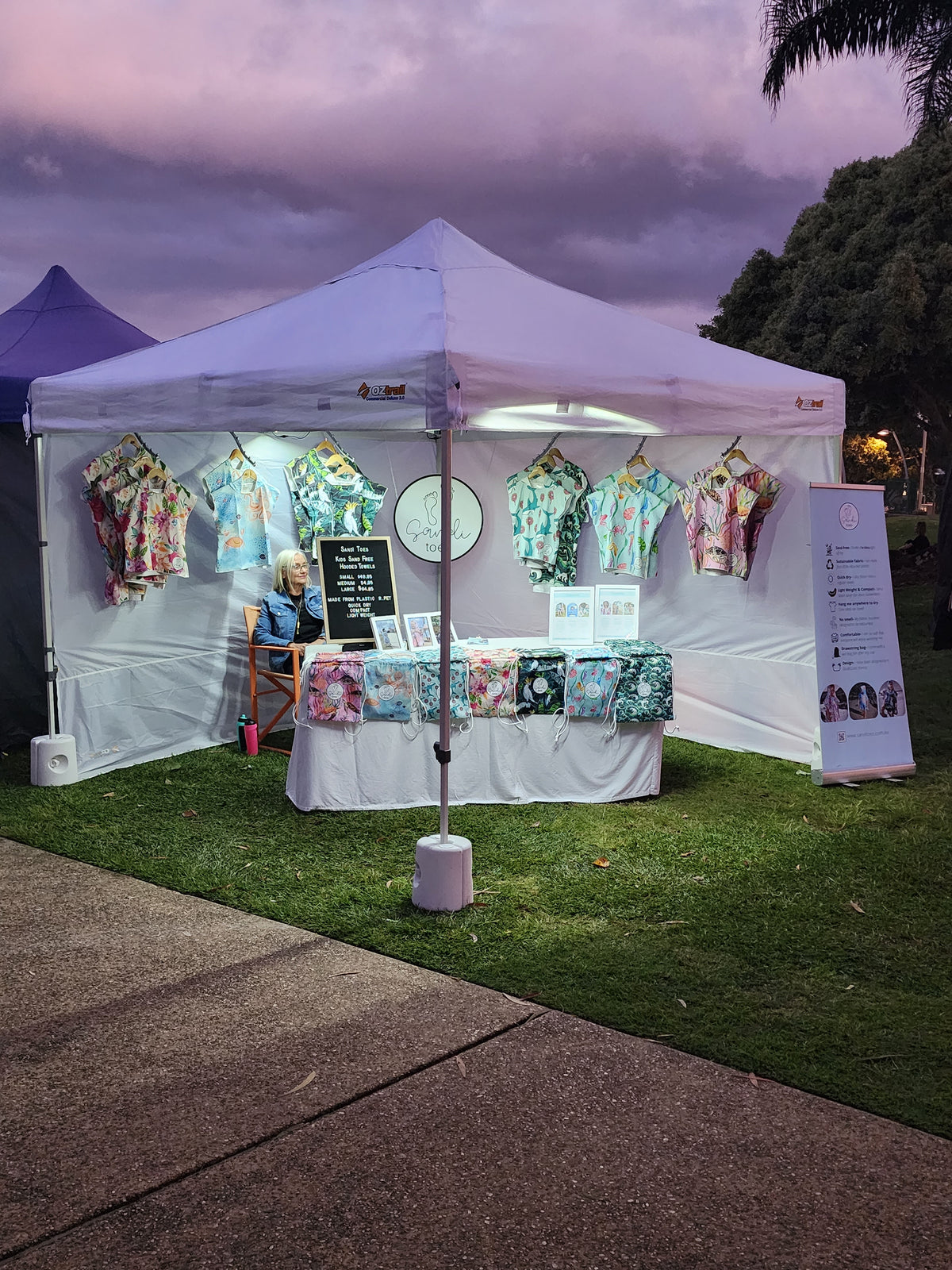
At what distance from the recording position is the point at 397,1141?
271 centimetres

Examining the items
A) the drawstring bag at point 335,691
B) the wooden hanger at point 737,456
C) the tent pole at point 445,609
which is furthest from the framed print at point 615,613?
the tent pole at point 445,609

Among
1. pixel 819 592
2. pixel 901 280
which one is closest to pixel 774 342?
pixel 901 280

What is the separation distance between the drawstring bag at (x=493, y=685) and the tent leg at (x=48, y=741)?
6.99ft

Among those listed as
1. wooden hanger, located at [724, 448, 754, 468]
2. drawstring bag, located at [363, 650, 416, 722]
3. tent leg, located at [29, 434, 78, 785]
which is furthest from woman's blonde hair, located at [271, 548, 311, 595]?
wooden hanger, located at [724, 448, 754, 468]

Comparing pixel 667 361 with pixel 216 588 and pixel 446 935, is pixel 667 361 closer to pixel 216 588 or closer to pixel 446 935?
pixel 446 935

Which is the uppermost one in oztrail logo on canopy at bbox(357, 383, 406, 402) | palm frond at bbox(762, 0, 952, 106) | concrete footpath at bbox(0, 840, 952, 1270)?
palm frond at bbox(762, 0, 952, 106)

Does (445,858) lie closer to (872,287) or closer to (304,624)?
(304,624)

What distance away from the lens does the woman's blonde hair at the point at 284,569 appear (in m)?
6.76

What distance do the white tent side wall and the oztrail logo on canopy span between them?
246 cm

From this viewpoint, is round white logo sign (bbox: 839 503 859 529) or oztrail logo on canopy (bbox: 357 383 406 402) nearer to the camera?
oztrail logo on canopy (bbox: 357 383 406 402)

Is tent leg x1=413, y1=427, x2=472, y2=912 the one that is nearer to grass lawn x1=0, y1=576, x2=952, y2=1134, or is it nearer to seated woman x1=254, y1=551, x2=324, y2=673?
grass lawn x1=0, y1=576, x2=952, y2=1134

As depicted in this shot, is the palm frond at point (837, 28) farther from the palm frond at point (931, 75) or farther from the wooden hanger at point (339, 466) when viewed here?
the wooden hanger at point (339, 466)

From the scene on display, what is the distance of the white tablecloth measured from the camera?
213 inches

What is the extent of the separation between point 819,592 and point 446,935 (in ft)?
9.63
